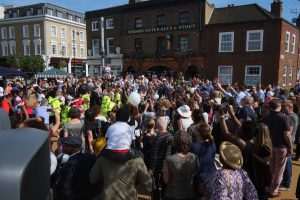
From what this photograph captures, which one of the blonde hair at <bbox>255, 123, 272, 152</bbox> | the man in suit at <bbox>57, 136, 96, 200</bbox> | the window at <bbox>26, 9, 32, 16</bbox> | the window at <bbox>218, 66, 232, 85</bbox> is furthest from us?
the window at <bbox>26, 9, 32, 16</bbox>

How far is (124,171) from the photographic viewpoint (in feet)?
10.2

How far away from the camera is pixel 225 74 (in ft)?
76.6

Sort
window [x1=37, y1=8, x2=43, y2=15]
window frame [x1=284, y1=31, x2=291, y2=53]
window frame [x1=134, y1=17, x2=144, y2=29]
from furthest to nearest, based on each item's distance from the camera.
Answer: window [x1=37, y1=8, x2=43, y2=15], window frame [x1=134, y1=17, x2=144, y2=29], window frame [x1=284, y1=31, x2=291, y2=53]

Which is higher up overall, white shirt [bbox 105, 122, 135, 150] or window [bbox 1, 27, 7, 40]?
window [bbox 1, 27, 7, 40]

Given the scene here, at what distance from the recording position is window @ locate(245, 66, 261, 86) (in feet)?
71.9

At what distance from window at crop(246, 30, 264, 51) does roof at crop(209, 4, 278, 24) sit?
42.2 inches

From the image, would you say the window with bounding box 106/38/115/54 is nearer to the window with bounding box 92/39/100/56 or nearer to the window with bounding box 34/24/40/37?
the window with bounding box 92/39/100/56

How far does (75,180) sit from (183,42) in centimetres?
2321

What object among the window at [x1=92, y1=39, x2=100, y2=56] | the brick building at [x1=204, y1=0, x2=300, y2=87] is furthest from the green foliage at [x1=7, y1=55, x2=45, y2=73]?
the brick building at [x1=204, y1=0, x2=300, y2=87]

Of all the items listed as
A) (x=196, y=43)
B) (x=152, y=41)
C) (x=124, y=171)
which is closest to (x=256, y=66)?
(x=196, y=43)

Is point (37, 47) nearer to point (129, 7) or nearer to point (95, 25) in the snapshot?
point (95, 25)

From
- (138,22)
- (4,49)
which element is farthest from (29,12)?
(138,22)

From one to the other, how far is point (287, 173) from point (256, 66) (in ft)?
59.1

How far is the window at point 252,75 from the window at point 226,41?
93.4 inches
